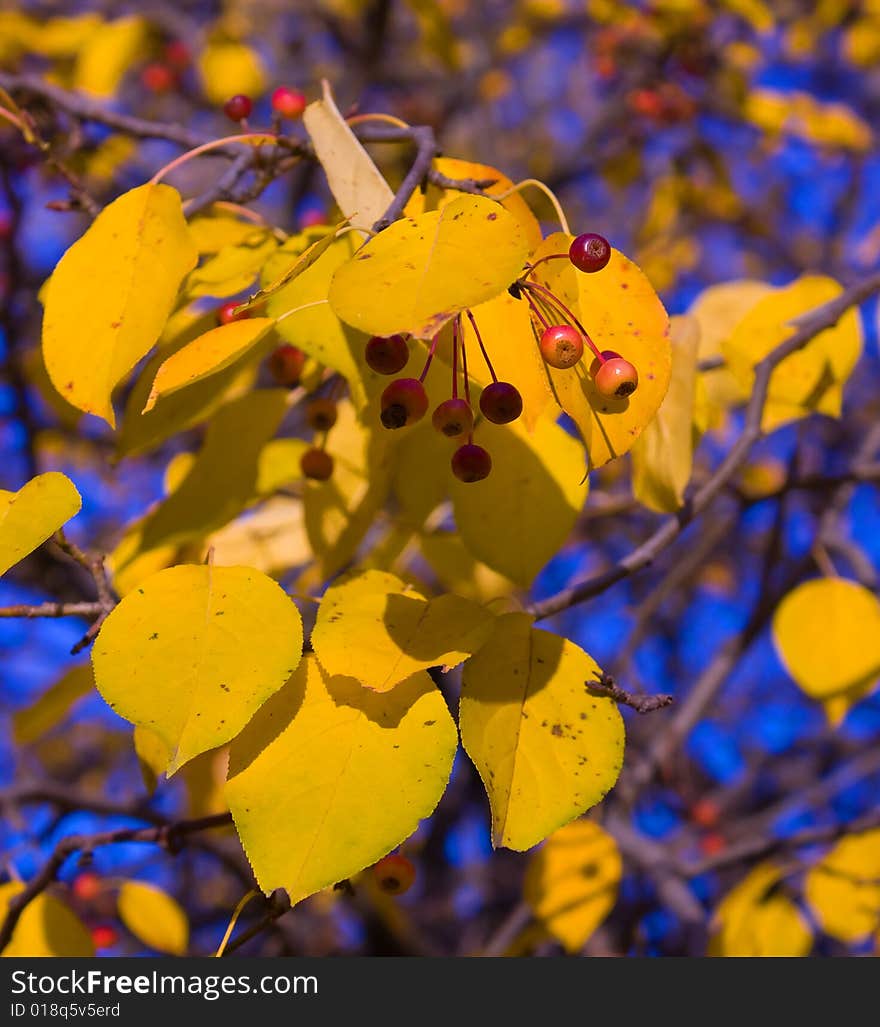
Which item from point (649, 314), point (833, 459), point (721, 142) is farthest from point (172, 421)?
point (721, 142)

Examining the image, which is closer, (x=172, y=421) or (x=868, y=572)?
(x=172, y=421)

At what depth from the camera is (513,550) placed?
104 centimetres

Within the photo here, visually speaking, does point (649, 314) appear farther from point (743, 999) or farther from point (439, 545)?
point (743, 999)

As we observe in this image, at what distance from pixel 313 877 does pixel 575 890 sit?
875 mm

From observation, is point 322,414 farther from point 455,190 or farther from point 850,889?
point 850,889

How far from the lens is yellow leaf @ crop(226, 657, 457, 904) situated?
2.41ft

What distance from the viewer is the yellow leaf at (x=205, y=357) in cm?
78

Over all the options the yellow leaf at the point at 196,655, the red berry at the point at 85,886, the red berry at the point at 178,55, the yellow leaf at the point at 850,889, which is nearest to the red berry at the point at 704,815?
the yellow leaf at the point at 850,889

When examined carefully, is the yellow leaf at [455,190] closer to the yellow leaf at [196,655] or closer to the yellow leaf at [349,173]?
the yellow leaf at [349,173]

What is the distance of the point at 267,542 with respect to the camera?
1.47 meters

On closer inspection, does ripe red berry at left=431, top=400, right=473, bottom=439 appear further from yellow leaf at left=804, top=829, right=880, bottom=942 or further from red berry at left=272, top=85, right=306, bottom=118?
yellow leaf at left=804, top=829, right=880, bottom=942

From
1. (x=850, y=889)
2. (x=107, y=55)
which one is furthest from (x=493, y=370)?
(x=107, y=55)

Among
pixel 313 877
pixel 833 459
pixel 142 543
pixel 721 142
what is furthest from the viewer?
pixel 721 142

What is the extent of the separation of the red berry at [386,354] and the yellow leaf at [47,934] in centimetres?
88
